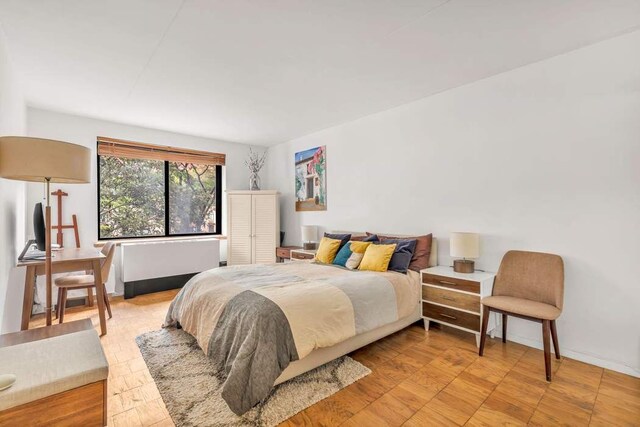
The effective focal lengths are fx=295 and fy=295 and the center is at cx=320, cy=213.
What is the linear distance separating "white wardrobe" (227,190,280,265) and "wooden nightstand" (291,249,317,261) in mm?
684

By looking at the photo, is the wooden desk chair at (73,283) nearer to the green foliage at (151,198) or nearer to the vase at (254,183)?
the green foliage at (151,198)

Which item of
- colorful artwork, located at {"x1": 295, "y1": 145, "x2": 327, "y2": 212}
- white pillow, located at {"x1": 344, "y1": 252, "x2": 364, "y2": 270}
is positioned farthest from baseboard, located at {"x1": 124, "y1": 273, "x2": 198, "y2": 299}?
white pillow, located at {"x1": 344, "y1": 252, "x2": 364, "y2": 270}

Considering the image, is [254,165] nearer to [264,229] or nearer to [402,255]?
[264,229]

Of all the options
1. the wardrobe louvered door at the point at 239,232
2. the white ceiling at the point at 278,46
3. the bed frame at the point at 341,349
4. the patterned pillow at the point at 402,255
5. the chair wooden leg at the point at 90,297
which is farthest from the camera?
the wardrobe louvered door at the point at 239,232

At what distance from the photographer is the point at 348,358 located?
248 centimetres

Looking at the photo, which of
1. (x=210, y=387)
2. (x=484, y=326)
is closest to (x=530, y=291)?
(x=484, y=326)

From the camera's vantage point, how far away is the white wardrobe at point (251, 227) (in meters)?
5.23

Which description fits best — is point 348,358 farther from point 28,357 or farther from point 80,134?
point 80,134

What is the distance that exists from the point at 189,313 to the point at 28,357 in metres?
1.38

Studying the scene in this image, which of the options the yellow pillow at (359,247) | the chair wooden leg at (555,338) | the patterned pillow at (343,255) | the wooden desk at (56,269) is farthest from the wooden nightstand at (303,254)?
the chair wooden leg at (555,338)

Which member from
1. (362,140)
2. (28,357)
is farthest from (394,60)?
(28,357)

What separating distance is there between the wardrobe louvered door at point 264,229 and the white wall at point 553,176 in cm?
230

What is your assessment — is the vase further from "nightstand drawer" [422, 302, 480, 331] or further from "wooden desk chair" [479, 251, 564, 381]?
"wooden desk chair" [479, 251, 564, 381]

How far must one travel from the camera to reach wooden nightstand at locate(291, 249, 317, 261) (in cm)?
442
